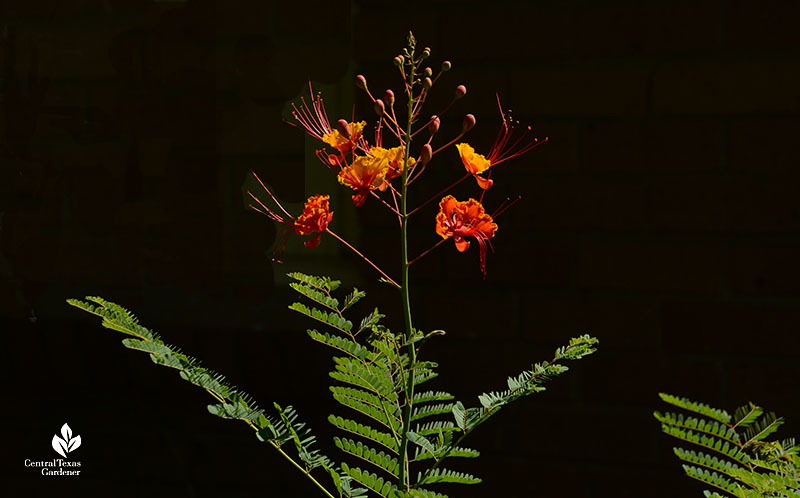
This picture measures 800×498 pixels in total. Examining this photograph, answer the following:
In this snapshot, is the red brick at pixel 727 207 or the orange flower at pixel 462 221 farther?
the red brick at pixel 727 207

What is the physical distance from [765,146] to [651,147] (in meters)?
0.20

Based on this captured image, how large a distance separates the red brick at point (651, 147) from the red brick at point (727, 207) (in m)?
0.04

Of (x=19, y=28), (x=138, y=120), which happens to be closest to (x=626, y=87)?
(x=138, y=120)

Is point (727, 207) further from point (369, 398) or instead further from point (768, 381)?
point (369, 398)

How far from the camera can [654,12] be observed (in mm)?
1470

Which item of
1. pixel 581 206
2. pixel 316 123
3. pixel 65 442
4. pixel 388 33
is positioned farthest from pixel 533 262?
pixel 65 442

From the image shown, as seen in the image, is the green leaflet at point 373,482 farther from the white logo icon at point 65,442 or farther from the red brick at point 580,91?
the white logo icon at point 65,442

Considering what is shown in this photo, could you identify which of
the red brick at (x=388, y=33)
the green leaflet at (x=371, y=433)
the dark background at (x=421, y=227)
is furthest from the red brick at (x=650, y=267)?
the green leaflet at (x=371, y=433)

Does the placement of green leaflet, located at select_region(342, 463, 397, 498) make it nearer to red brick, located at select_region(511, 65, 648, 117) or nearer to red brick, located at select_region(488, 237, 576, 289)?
red brick, located at select_region(488, 237, 576, 289)

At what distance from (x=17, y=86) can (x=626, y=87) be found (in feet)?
4.72

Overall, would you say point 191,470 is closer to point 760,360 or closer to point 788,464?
point 760,360

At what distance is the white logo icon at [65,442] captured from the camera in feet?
6.24

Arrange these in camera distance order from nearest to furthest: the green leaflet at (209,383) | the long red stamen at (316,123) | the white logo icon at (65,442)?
the green leaflet at (209,383) < the long red stamen at (316,123) < the white logo icon at (65,442)

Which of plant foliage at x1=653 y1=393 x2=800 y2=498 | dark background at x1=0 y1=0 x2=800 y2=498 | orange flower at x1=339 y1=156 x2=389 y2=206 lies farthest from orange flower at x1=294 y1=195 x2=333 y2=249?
dark background at x1=0 y1=0 x2=800 y2=498
